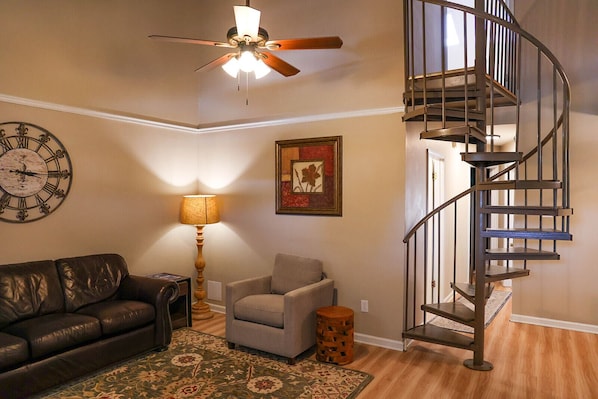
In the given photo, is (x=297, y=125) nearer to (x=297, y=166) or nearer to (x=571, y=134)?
(x=297, y=166)

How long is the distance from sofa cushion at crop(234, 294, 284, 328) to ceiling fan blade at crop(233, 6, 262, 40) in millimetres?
2282

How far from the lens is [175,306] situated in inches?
177

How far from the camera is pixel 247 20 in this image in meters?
2.80

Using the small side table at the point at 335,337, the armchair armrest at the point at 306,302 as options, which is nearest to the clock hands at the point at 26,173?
the armchair armrest at the point at 306,302

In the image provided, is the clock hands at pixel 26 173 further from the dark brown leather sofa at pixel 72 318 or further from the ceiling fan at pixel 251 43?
the ceiling fan at pixel 251 43

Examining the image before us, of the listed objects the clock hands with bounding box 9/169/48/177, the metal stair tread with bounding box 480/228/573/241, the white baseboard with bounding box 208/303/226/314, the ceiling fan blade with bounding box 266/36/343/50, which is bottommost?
the white baseboard with bounding box 208/303/226/314

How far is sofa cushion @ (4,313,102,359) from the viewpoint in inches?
115

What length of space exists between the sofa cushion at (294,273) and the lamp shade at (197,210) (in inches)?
43.9

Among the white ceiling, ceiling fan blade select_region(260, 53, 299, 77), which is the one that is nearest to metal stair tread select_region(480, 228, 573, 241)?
the white ceiling

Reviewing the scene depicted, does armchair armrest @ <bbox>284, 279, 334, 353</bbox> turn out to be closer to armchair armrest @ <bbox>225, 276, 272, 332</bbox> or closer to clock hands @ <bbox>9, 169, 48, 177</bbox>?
armchair armrest @ <bbox>225, 276, 272, 332</bbox>

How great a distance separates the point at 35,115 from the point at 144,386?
263 centimetres

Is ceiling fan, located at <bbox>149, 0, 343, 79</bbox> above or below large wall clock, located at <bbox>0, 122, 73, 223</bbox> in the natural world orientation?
above

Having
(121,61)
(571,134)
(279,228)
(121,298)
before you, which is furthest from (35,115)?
(571,134)

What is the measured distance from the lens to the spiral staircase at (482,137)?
3.10 metres
